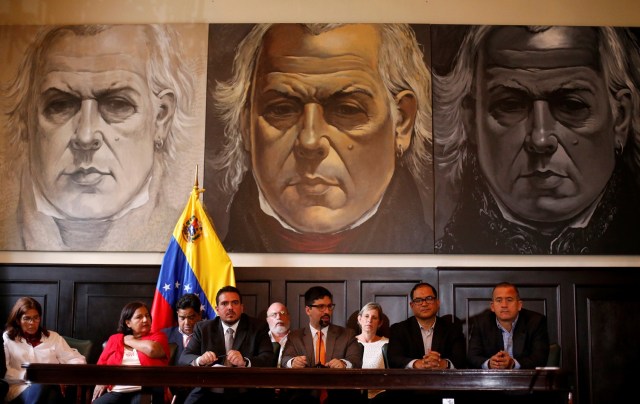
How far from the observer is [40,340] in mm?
6449

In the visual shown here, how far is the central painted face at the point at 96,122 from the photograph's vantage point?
7.56 metres

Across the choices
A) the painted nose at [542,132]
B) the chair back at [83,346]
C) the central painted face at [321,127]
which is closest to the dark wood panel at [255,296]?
the central painted face at [321,127]

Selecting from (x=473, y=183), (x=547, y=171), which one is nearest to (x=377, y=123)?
(x=473, y=183)

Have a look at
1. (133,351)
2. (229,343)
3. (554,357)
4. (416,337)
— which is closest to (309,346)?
(229,343)

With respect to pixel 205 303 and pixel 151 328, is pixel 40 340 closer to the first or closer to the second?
pixel 151 328

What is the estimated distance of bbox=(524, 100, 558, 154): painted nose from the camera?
295 inches

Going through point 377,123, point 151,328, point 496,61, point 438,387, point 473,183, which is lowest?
point 438,387

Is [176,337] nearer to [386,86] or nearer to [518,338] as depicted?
[518,338]

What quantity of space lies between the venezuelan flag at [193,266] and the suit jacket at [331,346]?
1.18 meters

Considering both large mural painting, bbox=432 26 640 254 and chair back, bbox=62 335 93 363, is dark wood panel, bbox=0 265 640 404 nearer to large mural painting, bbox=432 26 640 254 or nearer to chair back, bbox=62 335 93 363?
large mural painting, bbox=432 26 640 254

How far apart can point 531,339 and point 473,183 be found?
71.1 inches

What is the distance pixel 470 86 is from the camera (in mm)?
7586

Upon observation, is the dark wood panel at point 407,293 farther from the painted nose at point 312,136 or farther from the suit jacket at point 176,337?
the painted nose at point 312,136

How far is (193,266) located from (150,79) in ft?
5.93
